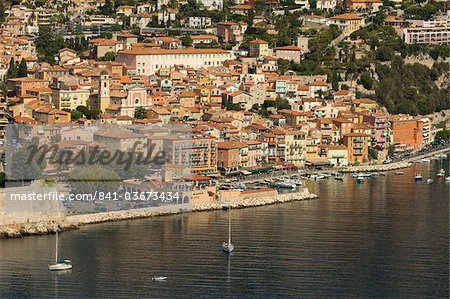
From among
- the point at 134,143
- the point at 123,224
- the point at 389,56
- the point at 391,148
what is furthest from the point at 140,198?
the point at 389,56

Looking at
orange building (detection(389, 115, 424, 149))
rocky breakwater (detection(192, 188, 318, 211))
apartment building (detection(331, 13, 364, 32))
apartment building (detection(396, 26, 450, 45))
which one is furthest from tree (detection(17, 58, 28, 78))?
apartment building (detection(396, 26, 450, 45))

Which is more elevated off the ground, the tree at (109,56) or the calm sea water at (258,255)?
the tree at (109,56)

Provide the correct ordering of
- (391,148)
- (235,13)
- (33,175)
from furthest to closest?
(235,13), (391,148), (33,175)

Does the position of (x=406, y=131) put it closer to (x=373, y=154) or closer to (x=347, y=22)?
(x=373, y=154)

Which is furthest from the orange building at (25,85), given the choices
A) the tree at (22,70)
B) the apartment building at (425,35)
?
the apartment building at (425,35)

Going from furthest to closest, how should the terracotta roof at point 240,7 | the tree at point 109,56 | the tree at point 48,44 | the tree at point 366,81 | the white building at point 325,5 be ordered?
the white building at point 325,5 < the terracotta roof at point 240,7 < the tree at point 366,81 < the tree at point 48,44 < the tree at point 109,56

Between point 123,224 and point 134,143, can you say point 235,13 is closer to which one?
point 134,143

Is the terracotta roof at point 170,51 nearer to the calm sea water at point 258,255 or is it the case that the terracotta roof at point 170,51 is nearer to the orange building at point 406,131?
the orange building at point 406,131
